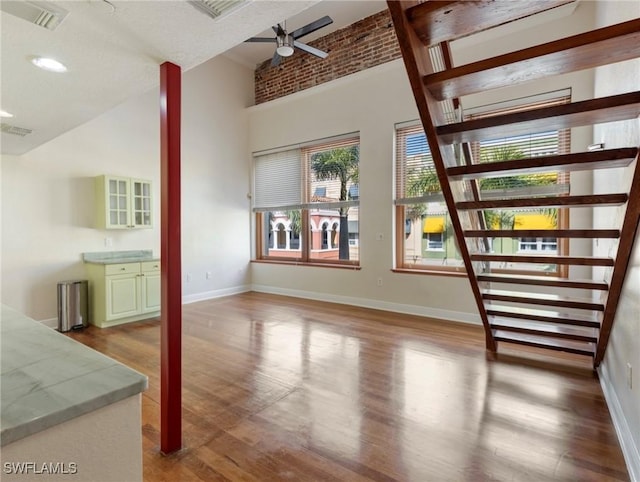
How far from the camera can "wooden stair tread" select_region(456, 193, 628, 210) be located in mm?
1943

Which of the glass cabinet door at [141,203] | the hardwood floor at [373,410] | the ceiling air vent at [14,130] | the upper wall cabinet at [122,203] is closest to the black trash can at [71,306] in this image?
the hardwood floor at [373,410]

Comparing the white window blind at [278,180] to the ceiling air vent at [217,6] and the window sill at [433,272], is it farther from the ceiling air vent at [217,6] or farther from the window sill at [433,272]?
the ceiling air vent at [217,6]

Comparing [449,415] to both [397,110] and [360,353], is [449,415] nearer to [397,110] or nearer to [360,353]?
[360,353]

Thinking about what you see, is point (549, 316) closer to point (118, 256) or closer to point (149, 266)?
point (149, 266)

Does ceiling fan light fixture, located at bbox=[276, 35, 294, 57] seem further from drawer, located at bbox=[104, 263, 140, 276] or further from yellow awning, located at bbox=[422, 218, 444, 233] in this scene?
drawer, located at bbox=[104, 263, 140, 276]

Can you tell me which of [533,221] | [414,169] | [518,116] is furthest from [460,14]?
[414,169]

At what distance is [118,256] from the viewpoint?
5.07 meters

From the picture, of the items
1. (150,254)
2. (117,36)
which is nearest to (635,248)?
(117,36)

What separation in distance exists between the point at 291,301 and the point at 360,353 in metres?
2.71

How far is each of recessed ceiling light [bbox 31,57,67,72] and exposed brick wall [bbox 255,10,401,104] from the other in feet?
15.1

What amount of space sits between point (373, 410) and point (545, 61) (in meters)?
2.32

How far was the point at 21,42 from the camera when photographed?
1.72m

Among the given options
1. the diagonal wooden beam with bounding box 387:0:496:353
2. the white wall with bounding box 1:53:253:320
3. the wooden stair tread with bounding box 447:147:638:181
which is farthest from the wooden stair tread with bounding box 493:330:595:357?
the white wall with bounding box 1:53:253:320

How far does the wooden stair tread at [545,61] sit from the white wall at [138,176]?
16.6 ft
